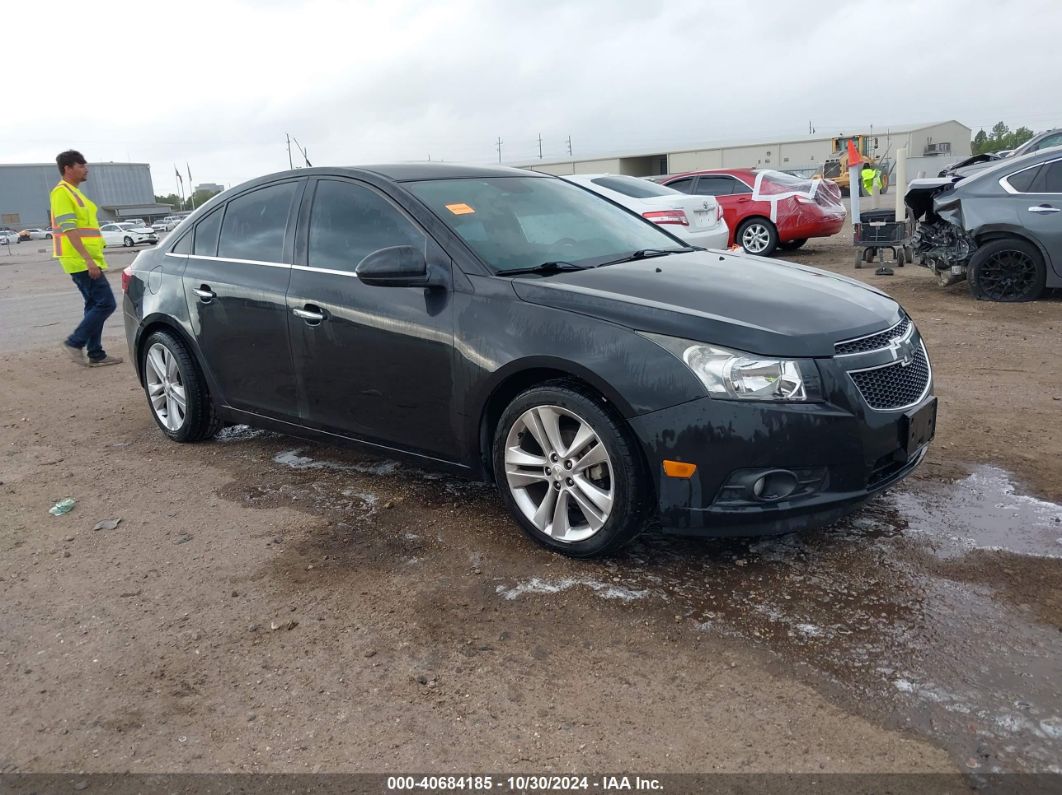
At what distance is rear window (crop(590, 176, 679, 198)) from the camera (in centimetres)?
1175

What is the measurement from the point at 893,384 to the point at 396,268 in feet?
6.81

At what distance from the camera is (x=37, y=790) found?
2.38 m

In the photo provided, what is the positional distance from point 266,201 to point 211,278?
559 millimetres

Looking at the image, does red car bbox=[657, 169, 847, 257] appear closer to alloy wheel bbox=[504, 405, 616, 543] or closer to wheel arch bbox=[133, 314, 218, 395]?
wheel arch bbox=[133, 314, 218, 395]

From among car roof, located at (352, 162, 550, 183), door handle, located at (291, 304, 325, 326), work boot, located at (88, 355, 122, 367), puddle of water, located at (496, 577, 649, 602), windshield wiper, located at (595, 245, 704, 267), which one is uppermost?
car roof, located at (352, 162, 550, 183)

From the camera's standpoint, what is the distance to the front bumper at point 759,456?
306 centimetres

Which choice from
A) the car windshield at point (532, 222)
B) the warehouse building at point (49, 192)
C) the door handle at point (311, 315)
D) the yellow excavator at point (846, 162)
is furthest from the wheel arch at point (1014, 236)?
the warehouse building at point (49, 192)

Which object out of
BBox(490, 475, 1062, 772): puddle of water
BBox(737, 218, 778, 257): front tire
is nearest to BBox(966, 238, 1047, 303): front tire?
BBox(737, 218, 778, 257): front tire

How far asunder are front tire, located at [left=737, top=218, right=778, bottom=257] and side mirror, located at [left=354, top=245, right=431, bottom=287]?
1097cm

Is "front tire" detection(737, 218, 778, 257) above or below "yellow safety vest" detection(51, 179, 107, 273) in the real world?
below

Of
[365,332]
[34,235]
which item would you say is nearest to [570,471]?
[365,332]

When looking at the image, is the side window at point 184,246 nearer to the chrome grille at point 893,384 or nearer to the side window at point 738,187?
the chrome grille at point 893,384

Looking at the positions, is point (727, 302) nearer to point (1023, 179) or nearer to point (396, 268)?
point (396, 268)

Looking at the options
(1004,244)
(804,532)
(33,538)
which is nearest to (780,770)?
(804,532)
